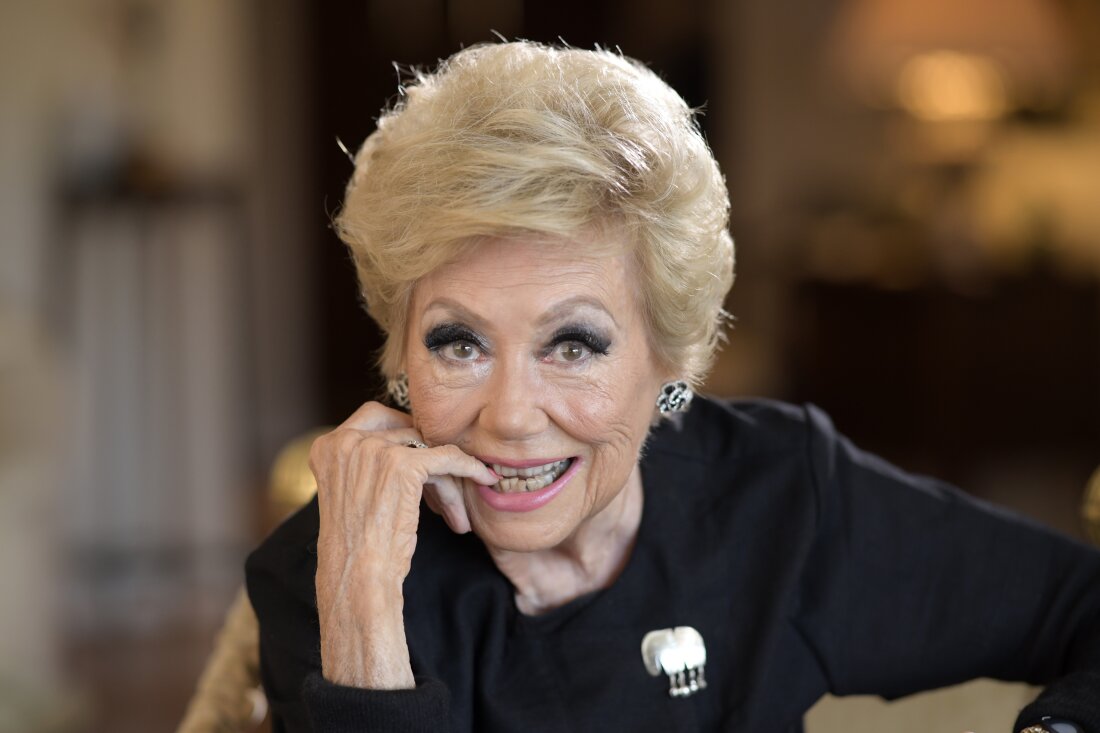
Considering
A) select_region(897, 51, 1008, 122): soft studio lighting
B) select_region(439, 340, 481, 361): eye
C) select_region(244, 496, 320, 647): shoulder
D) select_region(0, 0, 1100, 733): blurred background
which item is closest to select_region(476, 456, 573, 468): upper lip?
select_region(439, 340, 481, 361): eye

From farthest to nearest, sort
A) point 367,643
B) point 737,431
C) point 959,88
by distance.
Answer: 1. point 959,88
2. point 737,431
3. point 367,643

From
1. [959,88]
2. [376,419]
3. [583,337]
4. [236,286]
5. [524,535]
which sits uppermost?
[959,88]

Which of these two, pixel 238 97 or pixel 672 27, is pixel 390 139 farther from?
pixel 672 27

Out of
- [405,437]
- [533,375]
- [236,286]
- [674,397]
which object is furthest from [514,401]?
[236,286]

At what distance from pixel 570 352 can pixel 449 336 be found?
12 cm

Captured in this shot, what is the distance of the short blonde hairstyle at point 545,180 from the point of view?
4.41 feet

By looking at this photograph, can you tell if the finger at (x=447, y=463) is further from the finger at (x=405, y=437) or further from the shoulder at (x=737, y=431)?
the shoulder at (x=737, y=431)

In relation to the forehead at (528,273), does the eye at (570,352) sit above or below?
below

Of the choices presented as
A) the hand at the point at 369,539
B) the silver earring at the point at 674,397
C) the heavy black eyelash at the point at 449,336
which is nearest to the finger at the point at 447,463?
the hand at the point at 369,539

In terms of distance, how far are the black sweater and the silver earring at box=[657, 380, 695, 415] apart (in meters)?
0.12

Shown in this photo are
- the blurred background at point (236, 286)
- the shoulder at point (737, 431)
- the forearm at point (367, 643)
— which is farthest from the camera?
the blurred background at point (236, 286)

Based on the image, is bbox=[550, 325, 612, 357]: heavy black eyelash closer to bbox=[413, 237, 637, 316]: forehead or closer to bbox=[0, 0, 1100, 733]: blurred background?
bbox=[413, 237, 637, 316]: forehead

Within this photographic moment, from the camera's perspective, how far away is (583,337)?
4.57 feet

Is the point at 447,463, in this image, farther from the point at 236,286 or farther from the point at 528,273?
the point at 236,286
